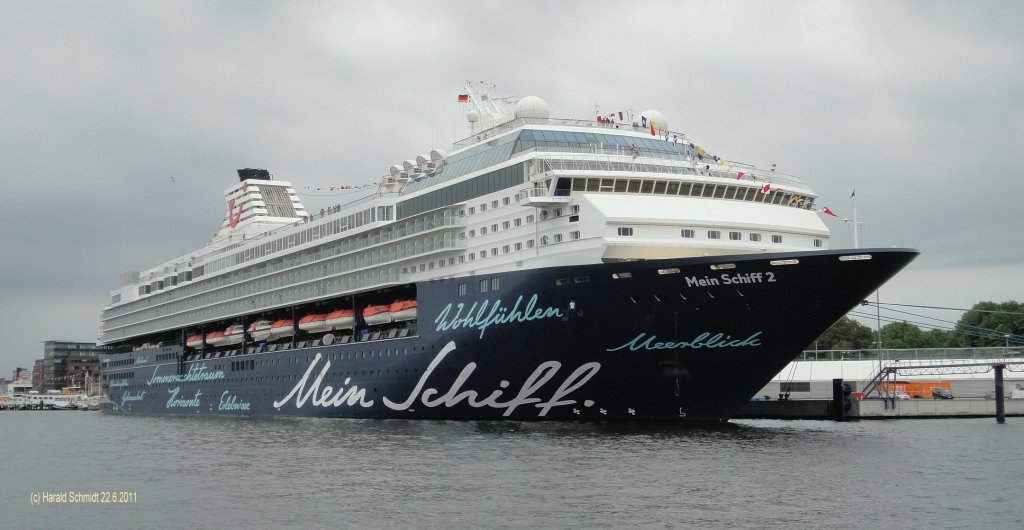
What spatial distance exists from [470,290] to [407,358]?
474cm

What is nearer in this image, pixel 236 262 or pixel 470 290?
pixel 470 290

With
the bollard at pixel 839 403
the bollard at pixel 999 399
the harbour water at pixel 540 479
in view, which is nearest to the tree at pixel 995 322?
the bollard at pixel 999 399

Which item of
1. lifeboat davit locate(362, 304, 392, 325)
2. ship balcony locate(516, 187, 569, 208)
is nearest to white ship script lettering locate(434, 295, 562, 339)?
ship balcony locate(516, 187, 569, 208)

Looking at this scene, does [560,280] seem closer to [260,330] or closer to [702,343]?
[702,343]

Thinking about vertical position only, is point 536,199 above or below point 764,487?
above

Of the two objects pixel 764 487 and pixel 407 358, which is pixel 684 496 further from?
pixel 407 358

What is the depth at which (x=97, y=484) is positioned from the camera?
27422 mm

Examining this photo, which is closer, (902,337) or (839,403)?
(839,403)

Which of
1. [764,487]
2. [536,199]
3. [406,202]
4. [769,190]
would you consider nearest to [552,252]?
[536,199]

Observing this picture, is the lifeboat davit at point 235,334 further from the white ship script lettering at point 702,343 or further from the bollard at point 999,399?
the bollard at point 999,399

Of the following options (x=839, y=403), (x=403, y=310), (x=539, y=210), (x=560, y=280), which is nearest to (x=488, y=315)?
(x=560, y=280)

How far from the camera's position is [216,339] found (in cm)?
6234

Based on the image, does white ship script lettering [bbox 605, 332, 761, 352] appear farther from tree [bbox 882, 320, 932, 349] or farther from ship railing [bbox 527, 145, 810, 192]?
tree [bbox 882, 320, 932, 349]

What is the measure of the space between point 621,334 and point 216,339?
115 feet
